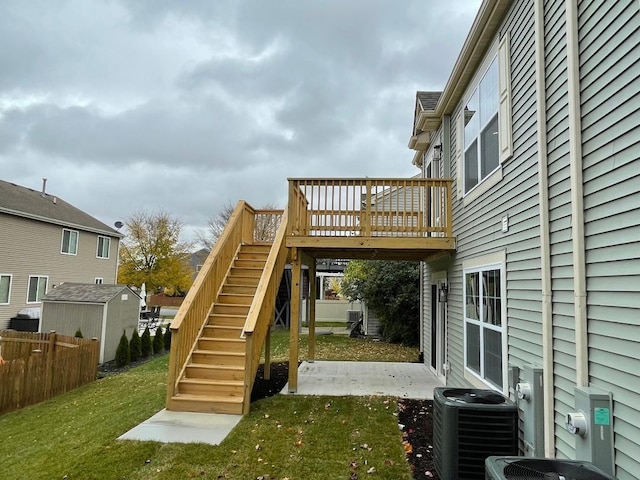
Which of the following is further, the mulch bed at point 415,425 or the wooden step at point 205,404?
the wooden step at point 205,404

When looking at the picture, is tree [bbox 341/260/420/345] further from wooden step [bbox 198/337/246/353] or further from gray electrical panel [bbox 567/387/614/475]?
gray electrical panel [bbox 567/387/614/475]

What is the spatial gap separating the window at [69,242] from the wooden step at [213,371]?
16548mm

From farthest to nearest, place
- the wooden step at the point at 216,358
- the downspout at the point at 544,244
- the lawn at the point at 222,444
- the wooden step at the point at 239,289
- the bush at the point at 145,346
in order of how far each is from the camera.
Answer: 1. the bush at the point at 145,346
2. the wooden step at the point at 239,289
3. the wooden step at the point at 216,358
4. the lawn at the point at 222,444
5. the downspout at the point at 544,244

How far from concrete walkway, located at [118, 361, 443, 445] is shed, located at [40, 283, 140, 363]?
626 cm

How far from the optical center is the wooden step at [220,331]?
6.74 metres

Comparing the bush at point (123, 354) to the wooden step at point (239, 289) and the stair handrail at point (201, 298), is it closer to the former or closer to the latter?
the stair handrail at point (201, 298)

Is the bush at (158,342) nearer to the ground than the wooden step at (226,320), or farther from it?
nearer to the ground

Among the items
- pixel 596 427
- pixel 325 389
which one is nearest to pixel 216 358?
pixel 325 389

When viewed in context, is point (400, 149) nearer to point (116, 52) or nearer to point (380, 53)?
point (380, 53)

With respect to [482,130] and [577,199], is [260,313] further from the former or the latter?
[577,199]

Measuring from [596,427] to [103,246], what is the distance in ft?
78.4

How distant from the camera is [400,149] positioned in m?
29.9

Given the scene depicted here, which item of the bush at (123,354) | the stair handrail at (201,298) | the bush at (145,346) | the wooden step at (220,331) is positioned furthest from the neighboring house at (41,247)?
the wooden step at (220,331)

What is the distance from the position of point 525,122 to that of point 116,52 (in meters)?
14.0
